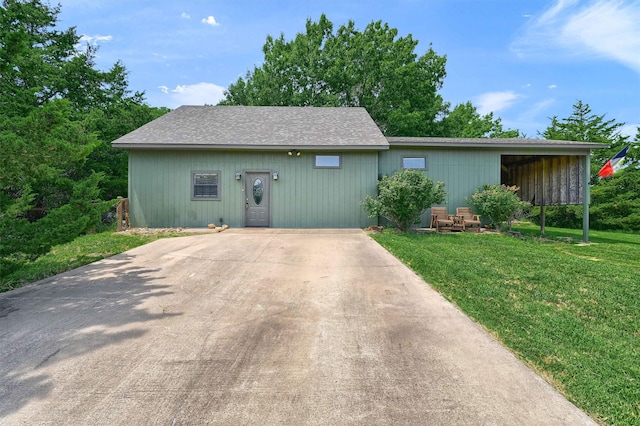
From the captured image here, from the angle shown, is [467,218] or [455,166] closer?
[467,218]

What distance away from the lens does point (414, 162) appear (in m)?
10.7

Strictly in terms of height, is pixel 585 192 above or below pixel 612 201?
above

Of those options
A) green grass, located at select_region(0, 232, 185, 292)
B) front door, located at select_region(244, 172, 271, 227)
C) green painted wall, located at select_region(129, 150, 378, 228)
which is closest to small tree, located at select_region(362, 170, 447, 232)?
green painted wall, located at select_region(129, 150, 378, 228)

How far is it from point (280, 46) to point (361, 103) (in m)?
8.55

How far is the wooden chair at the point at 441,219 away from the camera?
32.4 ft

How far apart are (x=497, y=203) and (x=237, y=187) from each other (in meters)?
8.37

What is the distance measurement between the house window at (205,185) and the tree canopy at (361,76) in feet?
43.7

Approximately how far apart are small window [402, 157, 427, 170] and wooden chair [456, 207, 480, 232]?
6.38 ft

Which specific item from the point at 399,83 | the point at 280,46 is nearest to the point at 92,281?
the point at 399,83

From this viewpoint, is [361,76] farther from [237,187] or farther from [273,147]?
[237,187]

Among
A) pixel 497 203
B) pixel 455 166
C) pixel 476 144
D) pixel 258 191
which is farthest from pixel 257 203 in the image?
pixel 497 203

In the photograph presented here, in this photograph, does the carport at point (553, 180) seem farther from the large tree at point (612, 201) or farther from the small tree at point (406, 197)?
the small tree at point (406, 197)

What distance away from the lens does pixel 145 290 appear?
13.2 feet

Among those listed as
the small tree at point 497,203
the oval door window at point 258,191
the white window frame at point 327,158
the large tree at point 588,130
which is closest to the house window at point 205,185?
the oval door window at point 258,191
